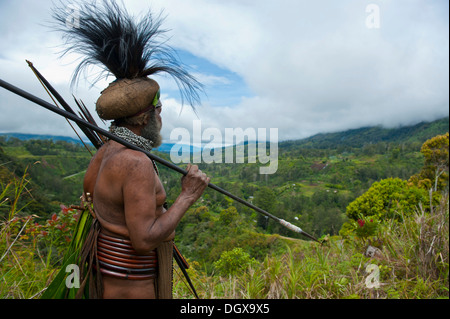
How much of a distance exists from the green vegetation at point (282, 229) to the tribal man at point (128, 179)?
1557 mm

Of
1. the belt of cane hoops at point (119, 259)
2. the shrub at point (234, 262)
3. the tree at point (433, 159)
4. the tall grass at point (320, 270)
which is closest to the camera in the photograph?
the belt of cane hoops at point (119, 259)

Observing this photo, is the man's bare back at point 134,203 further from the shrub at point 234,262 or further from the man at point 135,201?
the shrub at point 234,262

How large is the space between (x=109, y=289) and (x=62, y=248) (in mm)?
2941

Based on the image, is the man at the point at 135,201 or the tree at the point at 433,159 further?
the tree at the point at 433,159

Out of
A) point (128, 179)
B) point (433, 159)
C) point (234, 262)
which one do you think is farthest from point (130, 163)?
point (433, 159)

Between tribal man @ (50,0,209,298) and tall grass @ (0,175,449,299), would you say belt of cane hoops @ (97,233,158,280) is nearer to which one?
tribal man @ (50,0,209,298)

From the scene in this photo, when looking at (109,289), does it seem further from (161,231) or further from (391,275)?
(391,275)

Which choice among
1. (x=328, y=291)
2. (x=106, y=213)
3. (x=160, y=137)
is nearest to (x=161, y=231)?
(x=106, y=213)

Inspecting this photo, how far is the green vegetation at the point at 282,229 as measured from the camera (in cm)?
427

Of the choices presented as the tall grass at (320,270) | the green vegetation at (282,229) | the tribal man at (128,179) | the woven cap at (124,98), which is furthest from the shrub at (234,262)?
the woven cap at (124,98)

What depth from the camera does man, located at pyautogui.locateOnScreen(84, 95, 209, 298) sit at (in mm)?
1679

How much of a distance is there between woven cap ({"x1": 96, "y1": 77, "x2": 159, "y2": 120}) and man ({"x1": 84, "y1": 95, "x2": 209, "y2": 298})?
90 millimetres

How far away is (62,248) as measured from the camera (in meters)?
4.26
